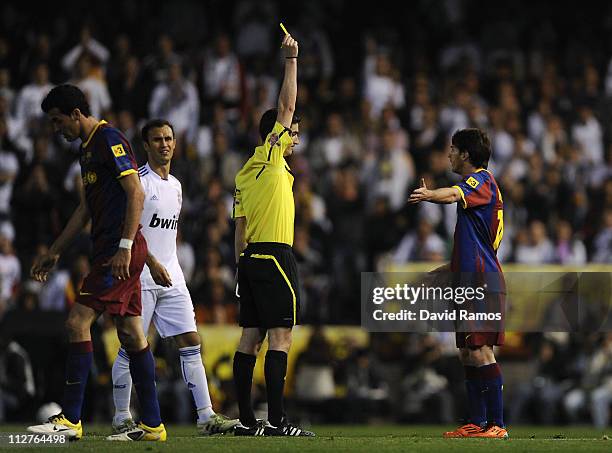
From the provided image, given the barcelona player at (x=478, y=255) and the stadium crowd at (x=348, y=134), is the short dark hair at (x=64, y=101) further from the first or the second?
the stadium crowd at (x=348, y=134)

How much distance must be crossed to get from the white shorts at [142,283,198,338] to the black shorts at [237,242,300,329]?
871 millimetres

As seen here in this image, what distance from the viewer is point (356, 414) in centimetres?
1641

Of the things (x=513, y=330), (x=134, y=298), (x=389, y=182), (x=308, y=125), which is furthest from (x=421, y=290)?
(x=308, y=125)

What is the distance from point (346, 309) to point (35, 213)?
4363mm

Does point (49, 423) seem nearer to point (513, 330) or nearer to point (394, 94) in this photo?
point (513, 330)

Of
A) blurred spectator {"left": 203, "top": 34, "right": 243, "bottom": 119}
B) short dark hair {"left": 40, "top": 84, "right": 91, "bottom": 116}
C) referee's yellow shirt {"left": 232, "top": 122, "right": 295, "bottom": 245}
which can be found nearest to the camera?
short dark hair {"left": 40, "top": 84, "right": 91, "bottom": 116}

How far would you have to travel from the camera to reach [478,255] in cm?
1016

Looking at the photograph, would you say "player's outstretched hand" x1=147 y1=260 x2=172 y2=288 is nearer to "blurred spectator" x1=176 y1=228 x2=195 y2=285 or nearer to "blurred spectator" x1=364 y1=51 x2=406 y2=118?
"blurred spectator" x1=176 y1=228 x2=195 y2=285

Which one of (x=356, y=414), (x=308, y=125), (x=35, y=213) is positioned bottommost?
(x=356, y=414)

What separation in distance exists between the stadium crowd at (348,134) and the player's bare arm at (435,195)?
6.88 meters

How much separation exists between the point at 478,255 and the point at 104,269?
284cm

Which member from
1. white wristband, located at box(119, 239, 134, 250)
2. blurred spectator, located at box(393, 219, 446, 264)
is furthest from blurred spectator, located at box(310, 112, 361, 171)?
white wristband, located at box(119, 239, 134, 250)

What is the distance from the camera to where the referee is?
9.92m

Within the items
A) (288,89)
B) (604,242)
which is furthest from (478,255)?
(604,242)
